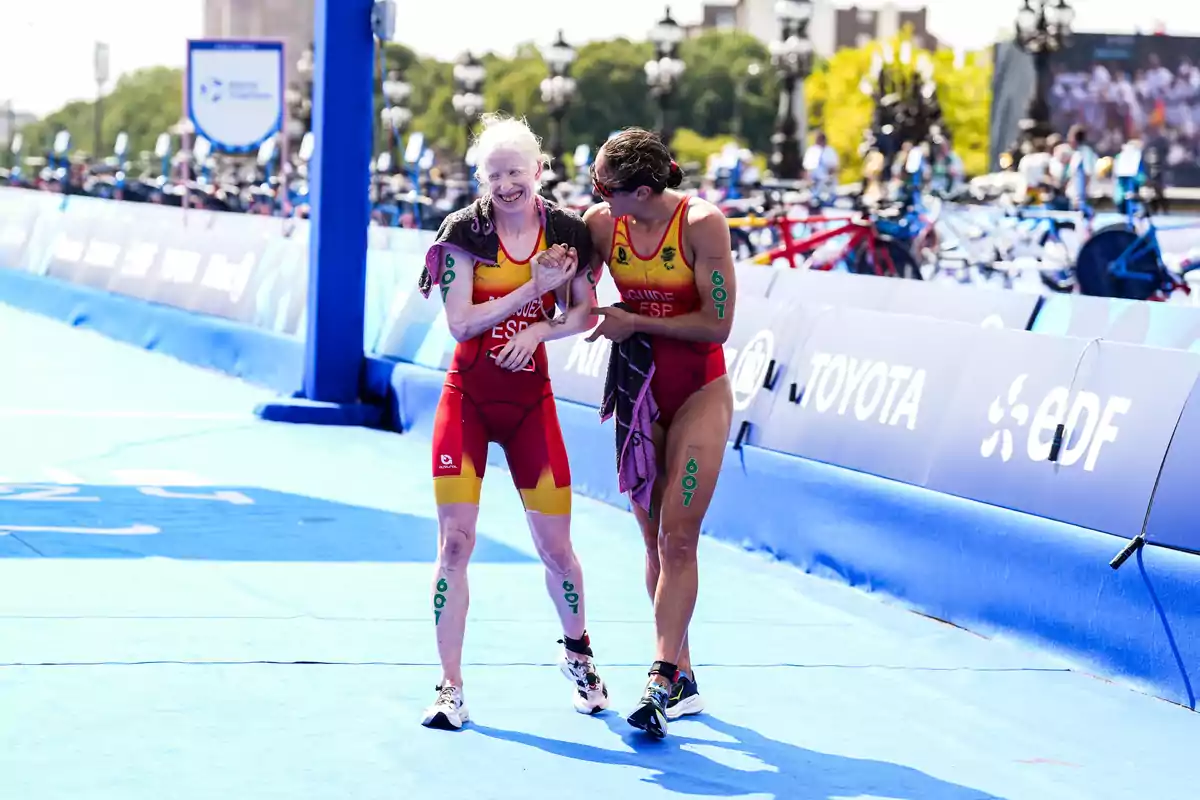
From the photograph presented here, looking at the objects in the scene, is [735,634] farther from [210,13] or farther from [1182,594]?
[210,13]

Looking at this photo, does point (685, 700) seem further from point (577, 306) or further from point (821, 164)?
point (821, 164)

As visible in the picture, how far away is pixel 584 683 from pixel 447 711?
0.54 metres

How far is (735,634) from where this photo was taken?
7613mm

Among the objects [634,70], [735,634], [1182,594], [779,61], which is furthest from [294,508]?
[634,70]

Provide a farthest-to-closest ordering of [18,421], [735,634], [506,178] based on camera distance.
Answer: [18,421] < [735,634] < [506,178]

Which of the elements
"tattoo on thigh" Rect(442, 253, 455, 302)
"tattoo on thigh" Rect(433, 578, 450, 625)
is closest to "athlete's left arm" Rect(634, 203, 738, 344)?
"tattoo on thigh" Rect(442, 253, 455, 302)

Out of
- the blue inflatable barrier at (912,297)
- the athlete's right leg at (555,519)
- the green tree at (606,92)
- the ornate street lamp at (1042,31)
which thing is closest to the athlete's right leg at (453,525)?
the athlete's right leg at (555,519)

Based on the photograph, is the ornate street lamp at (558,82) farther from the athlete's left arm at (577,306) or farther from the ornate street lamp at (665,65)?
the athlete's left arm at (577,306)

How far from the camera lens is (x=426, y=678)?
6.59m

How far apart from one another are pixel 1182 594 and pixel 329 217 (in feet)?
28.1

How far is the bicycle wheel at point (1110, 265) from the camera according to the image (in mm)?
18922

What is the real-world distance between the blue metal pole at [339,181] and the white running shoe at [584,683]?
26.4 feet

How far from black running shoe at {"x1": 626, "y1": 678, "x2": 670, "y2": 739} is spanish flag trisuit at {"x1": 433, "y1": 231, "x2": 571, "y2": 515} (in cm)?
66

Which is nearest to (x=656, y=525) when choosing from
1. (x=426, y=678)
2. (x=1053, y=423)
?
(x=426, y=678)
